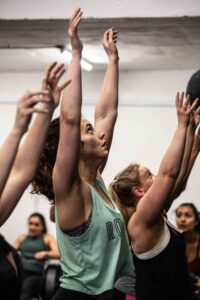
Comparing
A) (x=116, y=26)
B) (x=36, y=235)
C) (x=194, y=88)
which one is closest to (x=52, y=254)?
(x=36, y=235)

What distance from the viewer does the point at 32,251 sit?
20.8 ft

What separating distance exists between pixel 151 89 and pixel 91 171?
444 cm

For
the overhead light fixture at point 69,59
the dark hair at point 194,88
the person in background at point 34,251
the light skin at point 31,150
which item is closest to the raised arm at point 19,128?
the light skin at point 31,150

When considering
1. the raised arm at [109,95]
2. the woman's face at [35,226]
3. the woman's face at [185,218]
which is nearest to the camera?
the raised arm at [109,95]

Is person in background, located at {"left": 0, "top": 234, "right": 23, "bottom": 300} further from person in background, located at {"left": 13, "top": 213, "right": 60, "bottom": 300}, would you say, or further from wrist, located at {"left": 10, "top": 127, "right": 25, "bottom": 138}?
person in background, located at {"left": 13, "top": 213, "right": 60, "bottom": 300}

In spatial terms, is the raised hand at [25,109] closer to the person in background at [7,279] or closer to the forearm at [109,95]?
the forearm at [109,95]

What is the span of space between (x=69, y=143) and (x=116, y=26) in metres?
2.41

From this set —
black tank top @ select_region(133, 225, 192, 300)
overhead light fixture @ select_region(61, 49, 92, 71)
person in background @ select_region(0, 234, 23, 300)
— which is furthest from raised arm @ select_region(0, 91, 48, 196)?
overhead light fixture @ select_region(61, 49, 92, 71)

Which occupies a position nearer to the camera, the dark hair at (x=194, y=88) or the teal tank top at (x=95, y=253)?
the teal tank top at (x=95, y=253)

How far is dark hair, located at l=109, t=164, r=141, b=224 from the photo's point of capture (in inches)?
100

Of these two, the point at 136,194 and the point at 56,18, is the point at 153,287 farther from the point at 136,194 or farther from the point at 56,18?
the point at 56,18

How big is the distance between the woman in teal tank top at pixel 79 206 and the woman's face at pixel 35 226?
13.9 feet

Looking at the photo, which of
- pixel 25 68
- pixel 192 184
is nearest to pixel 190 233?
pixel 192 184

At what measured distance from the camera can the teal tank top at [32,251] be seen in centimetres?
616
